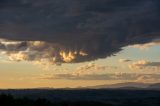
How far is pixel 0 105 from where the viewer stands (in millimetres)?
193375

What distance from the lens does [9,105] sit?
19825cm

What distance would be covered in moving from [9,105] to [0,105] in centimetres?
575
